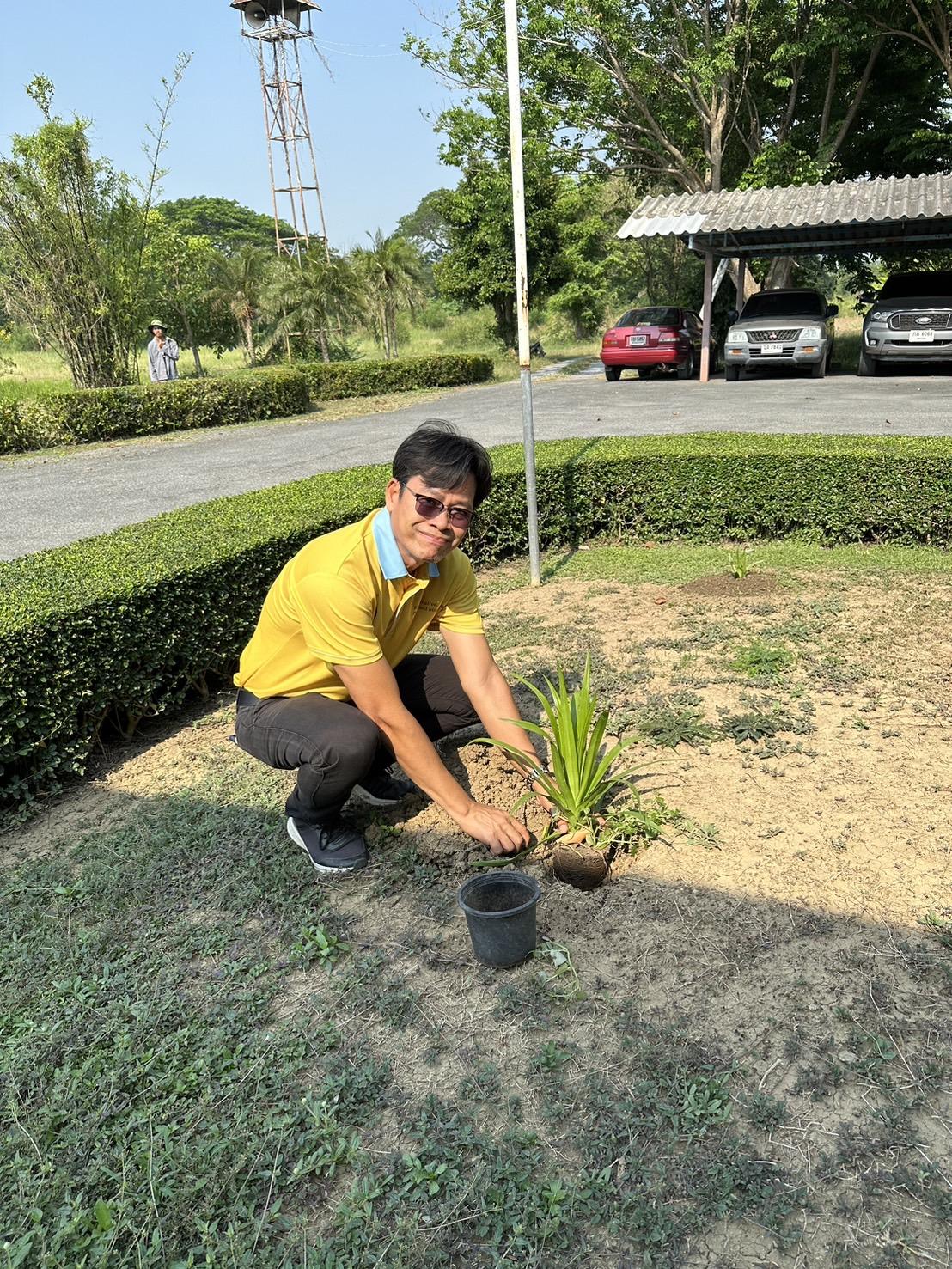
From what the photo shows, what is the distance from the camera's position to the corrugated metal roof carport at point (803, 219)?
13.8m

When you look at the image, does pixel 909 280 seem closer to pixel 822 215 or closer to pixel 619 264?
pixel 822 215

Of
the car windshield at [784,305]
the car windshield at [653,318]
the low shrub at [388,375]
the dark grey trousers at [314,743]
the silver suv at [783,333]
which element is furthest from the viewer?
the car windshield at [653,318]

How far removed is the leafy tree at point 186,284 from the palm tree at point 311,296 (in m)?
2.26

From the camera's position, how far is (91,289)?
13.6 meters

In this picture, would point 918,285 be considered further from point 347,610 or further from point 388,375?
point 347,610

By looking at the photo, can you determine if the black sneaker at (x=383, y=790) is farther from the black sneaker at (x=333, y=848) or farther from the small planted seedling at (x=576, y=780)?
the small planted seedling at (x=576, y=780)

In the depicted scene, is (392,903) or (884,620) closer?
(392,903)

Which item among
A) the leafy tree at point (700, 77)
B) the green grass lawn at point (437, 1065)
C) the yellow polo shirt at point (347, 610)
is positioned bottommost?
the green grass lawn at point (437, 1065)

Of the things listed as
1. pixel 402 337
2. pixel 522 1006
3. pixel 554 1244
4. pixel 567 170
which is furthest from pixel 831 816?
pixel 402 337

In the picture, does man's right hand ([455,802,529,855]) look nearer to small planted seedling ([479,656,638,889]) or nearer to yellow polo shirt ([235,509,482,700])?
small planted seedling ([479,656,638,889])

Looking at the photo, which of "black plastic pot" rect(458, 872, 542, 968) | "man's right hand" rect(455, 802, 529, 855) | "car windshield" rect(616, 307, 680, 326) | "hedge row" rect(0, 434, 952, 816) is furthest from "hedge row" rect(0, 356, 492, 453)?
"black plastic pot" rect(458, 872, 542, 968)

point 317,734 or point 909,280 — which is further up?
point 909,280

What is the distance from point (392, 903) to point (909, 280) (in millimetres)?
15582

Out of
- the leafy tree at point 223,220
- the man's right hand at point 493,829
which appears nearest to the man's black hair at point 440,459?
the man's right hand at point 493,829
